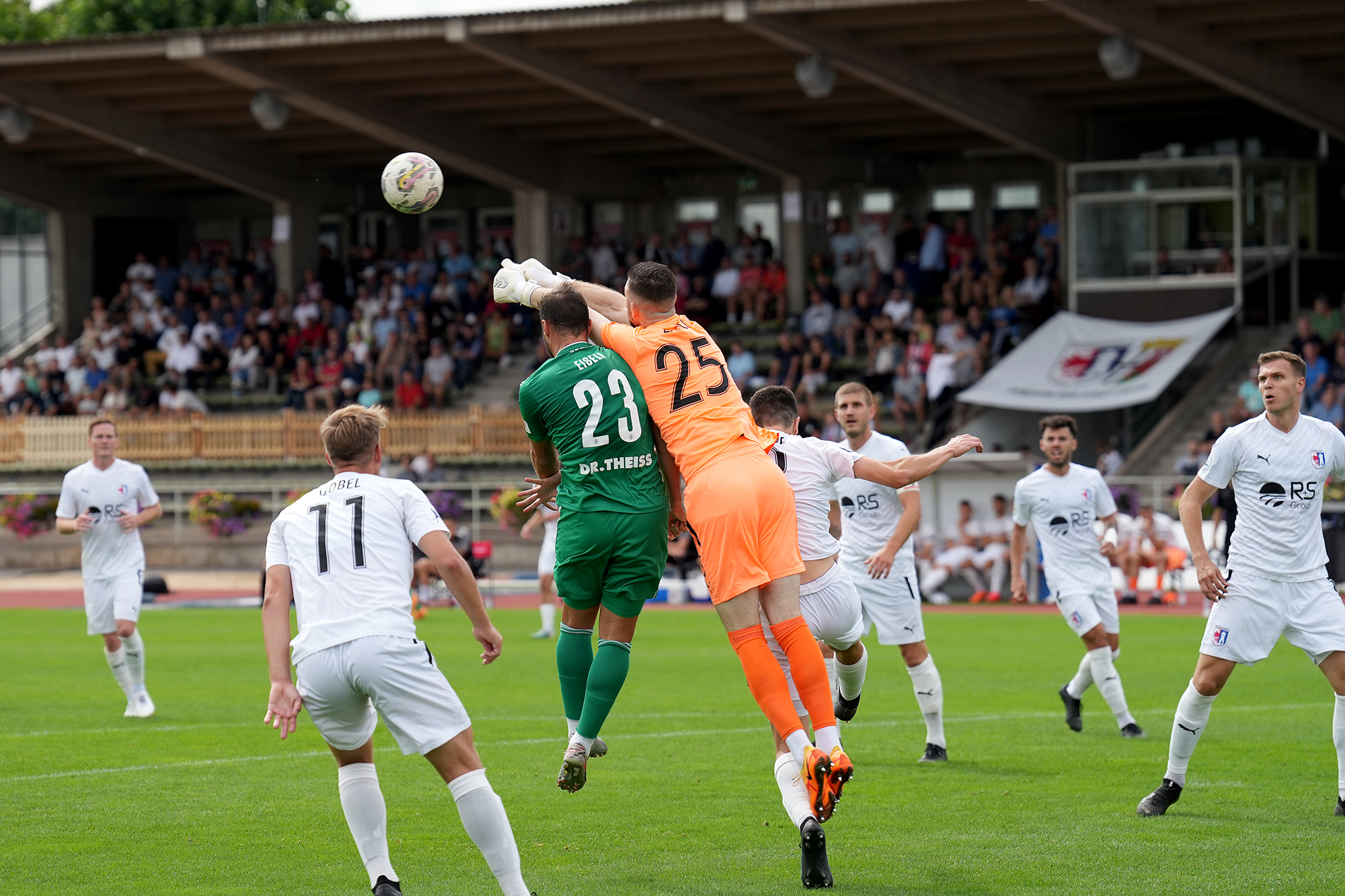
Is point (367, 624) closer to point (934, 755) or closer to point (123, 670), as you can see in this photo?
point (934, 755)

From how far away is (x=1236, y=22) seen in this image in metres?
25.1

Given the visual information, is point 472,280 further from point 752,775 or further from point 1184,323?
point 752,775

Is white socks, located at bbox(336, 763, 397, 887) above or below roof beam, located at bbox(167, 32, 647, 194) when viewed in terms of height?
below

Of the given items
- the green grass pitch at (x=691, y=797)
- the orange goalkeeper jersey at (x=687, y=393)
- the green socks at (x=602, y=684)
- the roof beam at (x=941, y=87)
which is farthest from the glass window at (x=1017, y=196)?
the green socks at (x=602, y=684)

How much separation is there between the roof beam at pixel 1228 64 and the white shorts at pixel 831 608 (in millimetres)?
17102

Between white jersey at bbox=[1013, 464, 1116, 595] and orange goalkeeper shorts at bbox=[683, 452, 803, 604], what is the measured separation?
14.9 ft

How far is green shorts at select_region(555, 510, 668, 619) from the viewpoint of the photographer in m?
7.83

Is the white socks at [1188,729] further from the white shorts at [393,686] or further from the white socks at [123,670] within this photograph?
the white socks at [123,670]

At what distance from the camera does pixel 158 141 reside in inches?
1329

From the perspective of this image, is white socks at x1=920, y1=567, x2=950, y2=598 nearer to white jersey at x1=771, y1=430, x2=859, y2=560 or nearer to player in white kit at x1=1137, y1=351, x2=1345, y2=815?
white jersey at x1=771, y1=430, x2=859, y2=560

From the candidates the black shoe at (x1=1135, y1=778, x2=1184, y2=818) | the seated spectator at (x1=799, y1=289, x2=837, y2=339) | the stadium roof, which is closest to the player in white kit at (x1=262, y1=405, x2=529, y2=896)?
the black shoe at (x1=1135, y1=778, x2=1184, y2=818)

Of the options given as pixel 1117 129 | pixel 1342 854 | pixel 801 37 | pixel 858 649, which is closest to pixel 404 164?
pixel 858 649

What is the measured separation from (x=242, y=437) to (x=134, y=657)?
63.2 feet

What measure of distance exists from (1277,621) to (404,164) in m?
5.10
